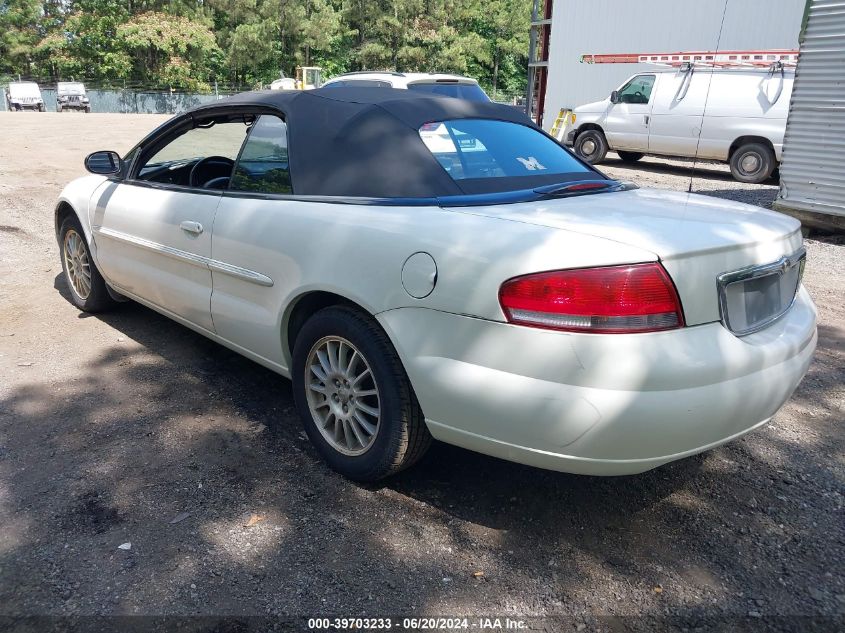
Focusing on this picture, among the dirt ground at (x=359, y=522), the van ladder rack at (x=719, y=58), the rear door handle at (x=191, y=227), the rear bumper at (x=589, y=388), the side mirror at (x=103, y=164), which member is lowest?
the dirt ground at (x=359, y=522)

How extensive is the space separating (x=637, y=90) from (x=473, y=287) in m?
13.8

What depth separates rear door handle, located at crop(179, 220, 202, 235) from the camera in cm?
357

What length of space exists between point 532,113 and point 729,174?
17.8 ft

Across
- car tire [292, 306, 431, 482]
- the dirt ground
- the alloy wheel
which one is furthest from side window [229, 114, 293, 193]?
the alloy wheel

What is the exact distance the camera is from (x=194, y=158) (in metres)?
4.55

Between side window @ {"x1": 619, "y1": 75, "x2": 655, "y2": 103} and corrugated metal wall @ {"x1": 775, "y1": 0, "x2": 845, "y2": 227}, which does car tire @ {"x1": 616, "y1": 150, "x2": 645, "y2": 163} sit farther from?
corrugated metal wall @ {"x1": 775, "y1": 0, "x2": 845, "y2": 227}

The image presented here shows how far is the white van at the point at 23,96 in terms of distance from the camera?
41562 millimetres

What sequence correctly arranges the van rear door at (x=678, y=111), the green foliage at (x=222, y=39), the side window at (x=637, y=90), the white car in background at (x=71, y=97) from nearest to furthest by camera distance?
the van rear door at (x=678, y=111) < the side window at (x=637, y=90) < the white car in background at (x=71, y=97) < the green foliage at (x=222, y=39)

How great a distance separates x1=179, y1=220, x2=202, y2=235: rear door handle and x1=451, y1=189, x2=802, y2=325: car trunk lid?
157cm

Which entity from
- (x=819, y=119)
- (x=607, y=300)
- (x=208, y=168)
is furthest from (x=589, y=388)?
(x=819, y=119)

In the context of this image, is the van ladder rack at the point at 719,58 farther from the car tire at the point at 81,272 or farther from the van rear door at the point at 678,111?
the car tire at the point at 81,272

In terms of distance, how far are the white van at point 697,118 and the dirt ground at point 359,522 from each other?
403 inches

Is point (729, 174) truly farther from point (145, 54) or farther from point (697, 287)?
point (145, 54)

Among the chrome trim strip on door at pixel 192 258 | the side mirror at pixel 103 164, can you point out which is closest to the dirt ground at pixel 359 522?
the chrome trim strip on door at pixel 192 258
